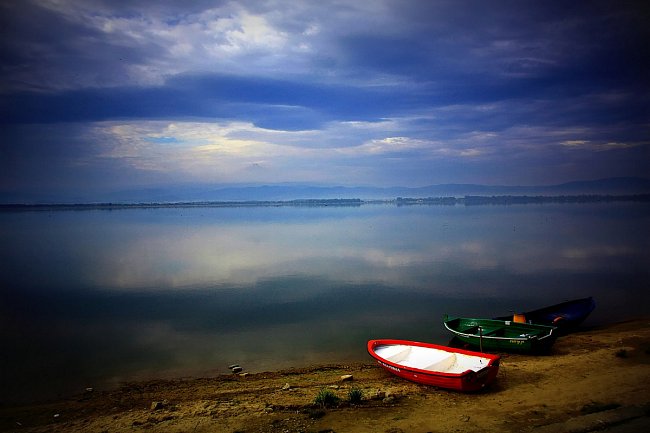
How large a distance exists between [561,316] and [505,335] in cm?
478

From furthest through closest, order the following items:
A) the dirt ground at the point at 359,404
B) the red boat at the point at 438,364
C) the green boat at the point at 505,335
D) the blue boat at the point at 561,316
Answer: the blue boat at the point at 561,316
the green boat at the point at 505,335
the red boat at the point at 438,364
the dirt ground at the point at 359,404

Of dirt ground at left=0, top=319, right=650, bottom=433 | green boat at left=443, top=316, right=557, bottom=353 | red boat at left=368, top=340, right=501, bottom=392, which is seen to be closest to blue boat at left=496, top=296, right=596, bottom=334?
green boat at left=443, top=316, right=557, bottom=353

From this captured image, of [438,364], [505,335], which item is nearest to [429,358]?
[438,364]

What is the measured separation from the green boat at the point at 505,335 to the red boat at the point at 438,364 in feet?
6.31

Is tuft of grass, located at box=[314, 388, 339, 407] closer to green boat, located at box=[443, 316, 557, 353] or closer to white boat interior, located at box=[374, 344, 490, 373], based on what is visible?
white boat interior, located at box=[374, 344, 490, 373]

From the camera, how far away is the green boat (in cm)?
1570

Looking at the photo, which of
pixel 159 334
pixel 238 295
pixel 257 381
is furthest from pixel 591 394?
pixel 238 295

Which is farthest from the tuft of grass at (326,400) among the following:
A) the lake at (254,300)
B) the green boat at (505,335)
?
the green boat at (505,335)

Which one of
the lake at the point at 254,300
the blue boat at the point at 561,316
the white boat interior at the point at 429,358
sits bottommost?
the lake at the point at 254,300

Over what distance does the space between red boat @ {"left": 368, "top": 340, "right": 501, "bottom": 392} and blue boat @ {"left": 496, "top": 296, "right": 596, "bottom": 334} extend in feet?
21.2

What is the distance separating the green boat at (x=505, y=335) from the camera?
15695 millimetres

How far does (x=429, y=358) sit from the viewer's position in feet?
45.8

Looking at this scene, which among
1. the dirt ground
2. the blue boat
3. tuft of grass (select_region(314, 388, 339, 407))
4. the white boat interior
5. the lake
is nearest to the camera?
the dirt ground

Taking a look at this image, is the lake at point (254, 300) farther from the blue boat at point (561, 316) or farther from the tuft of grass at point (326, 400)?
the tuft of grass at point (326, 400)
